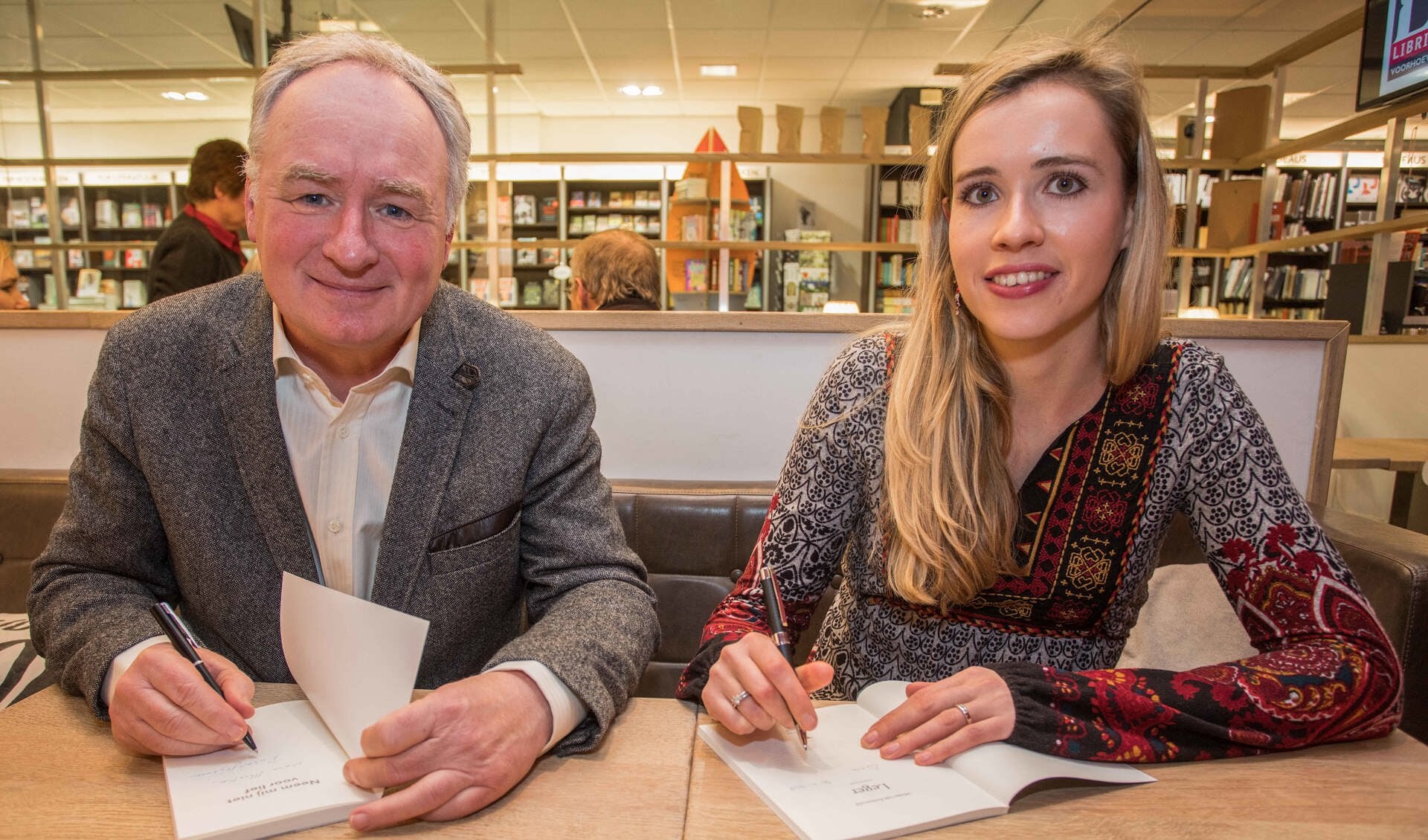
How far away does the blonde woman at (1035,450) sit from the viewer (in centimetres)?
99

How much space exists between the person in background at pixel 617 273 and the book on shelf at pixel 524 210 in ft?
18.1

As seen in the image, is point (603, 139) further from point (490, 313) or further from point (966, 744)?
point (966, 744)

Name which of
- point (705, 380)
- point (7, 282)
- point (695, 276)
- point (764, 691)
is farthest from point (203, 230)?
point (764, 691)

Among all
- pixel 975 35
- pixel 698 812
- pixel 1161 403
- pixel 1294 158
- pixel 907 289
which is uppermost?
pixel 975 35

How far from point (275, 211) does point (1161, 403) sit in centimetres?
110

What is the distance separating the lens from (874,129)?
13.7 feet

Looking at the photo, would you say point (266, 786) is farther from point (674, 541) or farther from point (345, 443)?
point (674, 541)

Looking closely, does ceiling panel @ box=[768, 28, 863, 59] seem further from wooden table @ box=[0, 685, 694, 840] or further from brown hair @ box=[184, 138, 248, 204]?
wooden table @ box=[0, 685, 694, 840]

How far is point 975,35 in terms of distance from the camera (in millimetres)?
6242

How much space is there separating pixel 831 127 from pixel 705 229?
1640 mm

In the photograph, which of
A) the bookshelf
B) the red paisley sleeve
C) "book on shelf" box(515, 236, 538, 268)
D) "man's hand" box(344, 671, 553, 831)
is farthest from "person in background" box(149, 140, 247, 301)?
the bookshelf

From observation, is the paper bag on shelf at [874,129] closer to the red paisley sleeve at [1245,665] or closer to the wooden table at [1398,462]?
the wooden table at [1398,462]

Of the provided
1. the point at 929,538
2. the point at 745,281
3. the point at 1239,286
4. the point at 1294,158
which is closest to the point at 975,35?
the point at 745,281

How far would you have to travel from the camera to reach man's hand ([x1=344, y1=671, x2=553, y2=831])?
61 cm
